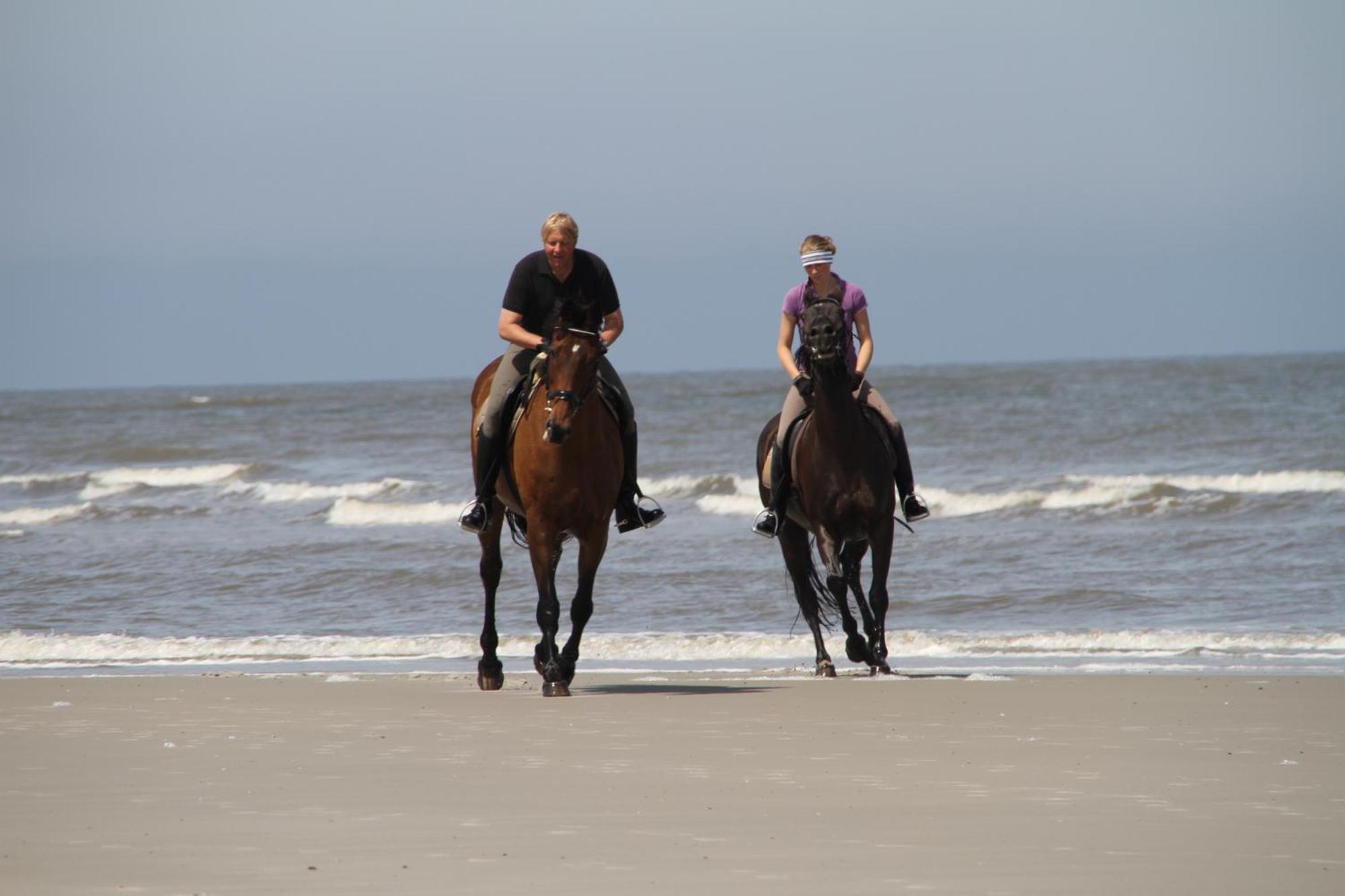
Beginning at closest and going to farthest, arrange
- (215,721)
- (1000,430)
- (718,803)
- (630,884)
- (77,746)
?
1. (630,884)
2. (718,803)
3. (77,746)
4. (215,721)
5. (1000,430)

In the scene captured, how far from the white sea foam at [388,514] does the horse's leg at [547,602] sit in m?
14.0

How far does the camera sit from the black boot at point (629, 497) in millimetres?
9414

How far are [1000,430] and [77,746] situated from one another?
1155 inches

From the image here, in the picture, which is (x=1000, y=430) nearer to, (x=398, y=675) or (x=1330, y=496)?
(x=1330, y=496)

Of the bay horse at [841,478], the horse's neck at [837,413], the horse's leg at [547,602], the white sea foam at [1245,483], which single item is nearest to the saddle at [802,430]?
the bay horse at [841,478]

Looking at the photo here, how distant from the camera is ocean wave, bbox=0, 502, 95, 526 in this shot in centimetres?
2430

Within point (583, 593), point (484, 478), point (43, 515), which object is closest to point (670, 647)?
point (583, 593)

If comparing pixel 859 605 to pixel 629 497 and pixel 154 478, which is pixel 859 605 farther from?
pixel 154 478

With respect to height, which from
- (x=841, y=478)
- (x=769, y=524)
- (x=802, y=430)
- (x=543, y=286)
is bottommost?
(x=769, y=524)

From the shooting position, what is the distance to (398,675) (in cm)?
1045

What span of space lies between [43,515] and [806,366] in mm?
18508

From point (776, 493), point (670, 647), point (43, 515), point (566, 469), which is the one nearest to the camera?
point (566, 469)

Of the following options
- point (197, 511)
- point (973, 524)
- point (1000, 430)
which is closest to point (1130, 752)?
point (973, 524)

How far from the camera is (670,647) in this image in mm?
11820
